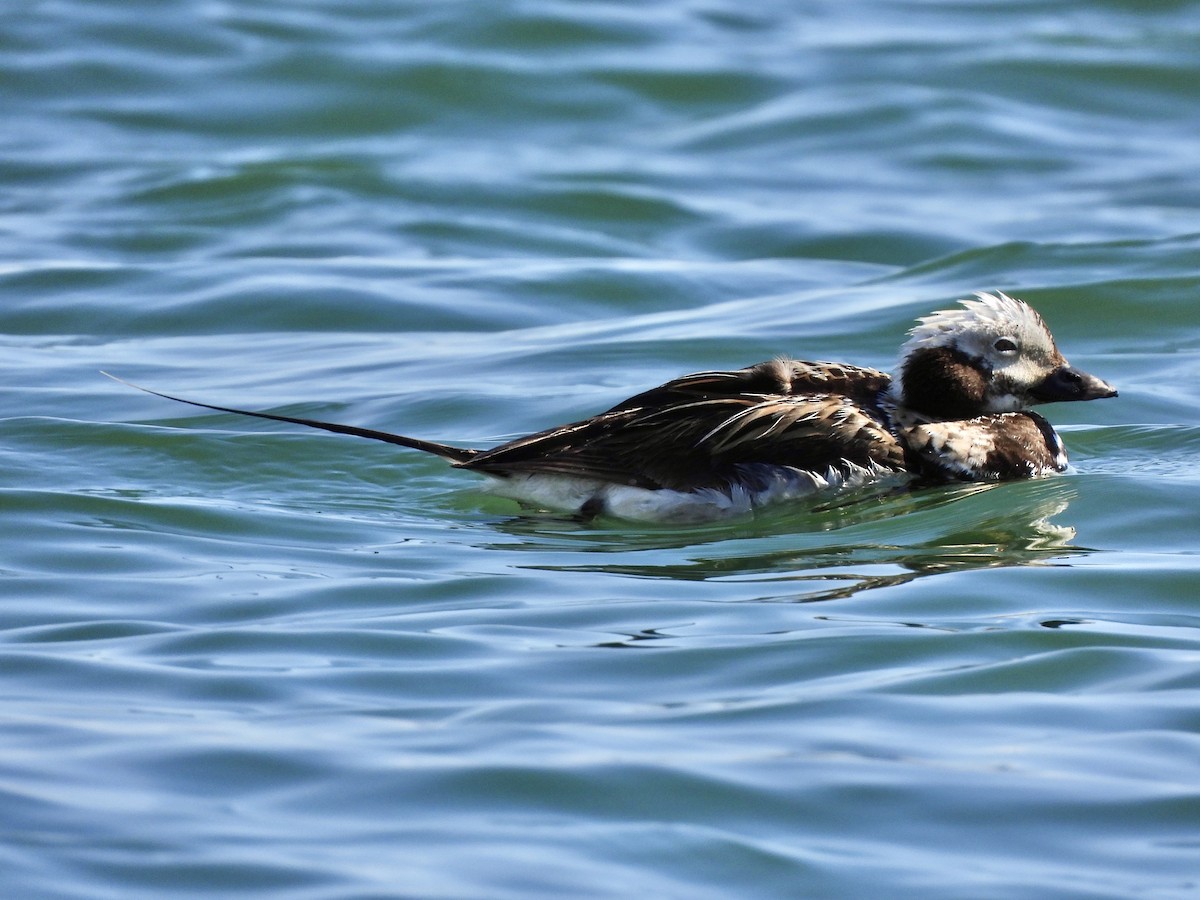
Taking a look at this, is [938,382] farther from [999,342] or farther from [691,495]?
[691,495]

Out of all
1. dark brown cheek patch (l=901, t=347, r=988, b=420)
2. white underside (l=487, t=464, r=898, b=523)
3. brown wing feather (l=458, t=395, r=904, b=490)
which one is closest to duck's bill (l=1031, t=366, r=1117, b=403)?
dark brown cheek patch (l=901, t=347, r=988, b=420)

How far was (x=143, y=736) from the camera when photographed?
486 centimetres

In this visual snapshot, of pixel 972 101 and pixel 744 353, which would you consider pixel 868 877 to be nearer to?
pixel 744 353

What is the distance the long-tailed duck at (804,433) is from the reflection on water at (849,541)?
105 mm

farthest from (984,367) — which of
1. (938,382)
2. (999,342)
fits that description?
(938,382)

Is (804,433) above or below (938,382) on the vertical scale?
below

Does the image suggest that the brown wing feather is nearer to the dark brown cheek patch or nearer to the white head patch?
the dark brown cheek patch

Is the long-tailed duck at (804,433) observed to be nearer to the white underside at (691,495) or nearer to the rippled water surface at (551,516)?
the white underside at (691,495)

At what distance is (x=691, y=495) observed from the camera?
24.2 ft

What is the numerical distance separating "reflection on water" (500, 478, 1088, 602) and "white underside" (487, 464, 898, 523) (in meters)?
0.07

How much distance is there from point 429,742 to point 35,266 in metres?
8.86

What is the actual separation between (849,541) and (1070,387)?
1.56 metres

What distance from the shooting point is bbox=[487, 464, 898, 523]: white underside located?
736 centimetres

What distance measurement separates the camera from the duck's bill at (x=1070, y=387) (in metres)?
8.11
